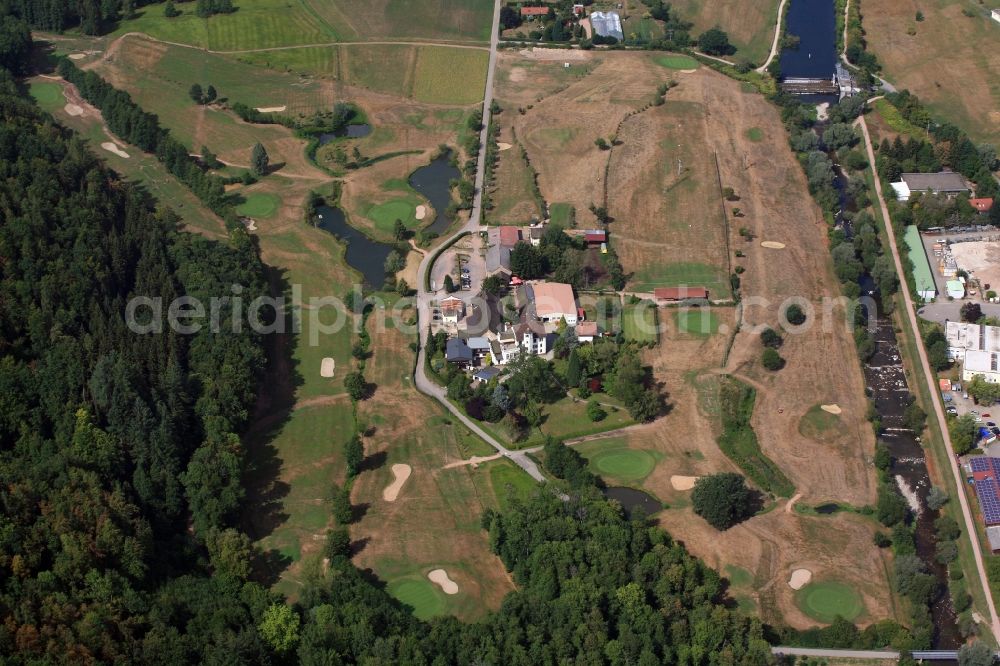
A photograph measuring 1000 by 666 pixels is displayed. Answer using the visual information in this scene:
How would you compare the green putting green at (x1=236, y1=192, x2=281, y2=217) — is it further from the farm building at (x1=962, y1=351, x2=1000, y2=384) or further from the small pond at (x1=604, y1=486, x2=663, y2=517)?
the farm building at (x1=962, y1=351, x2=1000, y2=384)

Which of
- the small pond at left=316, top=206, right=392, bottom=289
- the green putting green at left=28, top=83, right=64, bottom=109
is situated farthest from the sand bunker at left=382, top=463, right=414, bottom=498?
the green putting green at left=28, top=83, right=64, bottom=109

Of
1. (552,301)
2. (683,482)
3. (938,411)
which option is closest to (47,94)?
(552,301)

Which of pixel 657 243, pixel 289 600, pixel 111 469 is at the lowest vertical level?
pixel 289 600

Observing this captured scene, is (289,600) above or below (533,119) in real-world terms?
below

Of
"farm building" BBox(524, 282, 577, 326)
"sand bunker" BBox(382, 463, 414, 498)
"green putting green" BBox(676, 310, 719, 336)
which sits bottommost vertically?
"sand bunker" BBox(382, 463, 414, 498)

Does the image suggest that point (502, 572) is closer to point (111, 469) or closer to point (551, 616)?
point (551, 616)

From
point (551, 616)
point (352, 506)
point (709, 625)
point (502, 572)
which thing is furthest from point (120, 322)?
point (709, 625)
